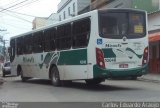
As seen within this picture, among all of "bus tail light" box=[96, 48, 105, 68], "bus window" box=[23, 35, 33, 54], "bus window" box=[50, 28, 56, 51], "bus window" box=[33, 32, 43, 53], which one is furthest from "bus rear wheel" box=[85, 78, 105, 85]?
"bus window" box=[23, 35, 33, 54]

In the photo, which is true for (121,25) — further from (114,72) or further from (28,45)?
(28,45)

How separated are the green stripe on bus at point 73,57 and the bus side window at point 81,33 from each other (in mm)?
303

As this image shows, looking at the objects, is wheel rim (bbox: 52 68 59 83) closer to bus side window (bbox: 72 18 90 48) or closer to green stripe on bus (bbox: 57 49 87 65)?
green stripe on bus (bbox: 57 49 87 65)

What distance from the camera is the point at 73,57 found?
67.3 feet

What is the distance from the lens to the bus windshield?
1895cm

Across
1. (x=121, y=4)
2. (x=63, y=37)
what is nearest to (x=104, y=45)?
(x=63, y=37)

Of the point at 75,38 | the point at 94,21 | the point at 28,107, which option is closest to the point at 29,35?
the point at 75,38

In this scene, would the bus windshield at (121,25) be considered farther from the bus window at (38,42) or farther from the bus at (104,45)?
the bus window at (38,42)

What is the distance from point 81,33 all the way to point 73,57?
49.6 inches

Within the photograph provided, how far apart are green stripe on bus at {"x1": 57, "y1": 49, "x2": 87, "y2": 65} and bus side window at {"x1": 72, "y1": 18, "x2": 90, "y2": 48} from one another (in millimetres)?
303

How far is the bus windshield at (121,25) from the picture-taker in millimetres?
18953

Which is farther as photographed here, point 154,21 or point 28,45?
point 154,21

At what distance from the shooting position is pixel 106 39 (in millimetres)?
18828

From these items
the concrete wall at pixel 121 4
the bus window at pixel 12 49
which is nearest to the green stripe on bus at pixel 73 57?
the bus window at pixel 12 49
